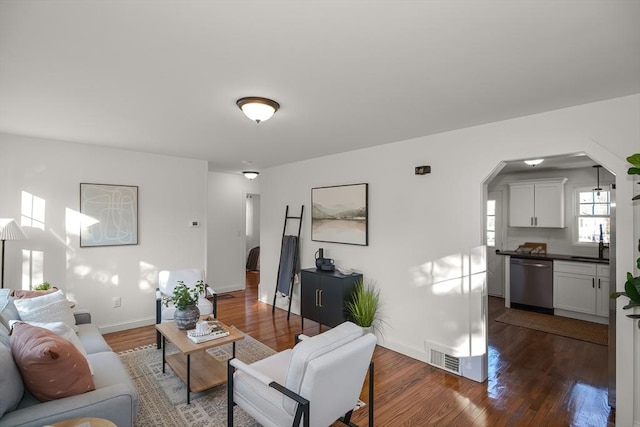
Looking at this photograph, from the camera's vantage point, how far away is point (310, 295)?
4.39 metres

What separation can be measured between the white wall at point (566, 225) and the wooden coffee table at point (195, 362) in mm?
5601

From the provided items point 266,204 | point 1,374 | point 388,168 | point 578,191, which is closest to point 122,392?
point 1,374

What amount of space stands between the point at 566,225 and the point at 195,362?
614cm

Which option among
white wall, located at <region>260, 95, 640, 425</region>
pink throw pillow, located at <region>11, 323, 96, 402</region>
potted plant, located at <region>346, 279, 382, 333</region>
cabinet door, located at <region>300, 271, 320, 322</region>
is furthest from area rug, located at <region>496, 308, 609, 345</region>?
pink throw pillow, located at <region>11, 323, 96, 402</region>

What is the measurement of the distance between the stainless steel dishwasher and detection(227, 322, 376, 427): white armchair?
4.47 m

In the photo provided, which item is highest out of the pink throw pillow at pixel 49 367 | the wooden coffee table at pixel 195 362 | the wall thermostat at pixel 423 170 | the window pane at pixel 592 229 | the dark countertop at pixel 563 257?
the wall thermostat at pixel 423 170

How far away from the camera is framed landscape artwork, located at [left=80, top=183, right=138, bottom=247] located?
4148 mm

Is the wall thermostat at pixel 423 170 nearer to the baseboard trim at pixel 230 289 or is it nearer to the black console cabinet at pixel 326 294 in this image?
the black console cabinet at pixel 326 294

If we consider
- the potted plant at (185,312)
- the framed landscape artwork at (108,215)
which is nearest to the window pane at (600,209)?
the potted plant at (185,312)

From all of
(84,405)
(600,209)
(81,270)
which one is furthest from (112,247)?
(600,209)

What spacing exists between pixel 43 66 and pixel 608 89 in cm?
385

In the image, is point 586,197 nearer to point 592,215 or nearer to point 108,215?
point 592,215

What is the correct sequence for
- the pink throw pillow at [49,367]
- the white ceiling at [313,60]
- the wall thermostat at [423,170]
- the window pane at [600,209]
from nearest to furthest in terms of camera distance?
the white ceiling at [313,60] → the pink throw pillow at [49,367] → the wall thermostat at [423,170] → the window pane at [600,209]

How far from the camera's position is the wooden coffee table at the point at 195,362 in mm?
2672
